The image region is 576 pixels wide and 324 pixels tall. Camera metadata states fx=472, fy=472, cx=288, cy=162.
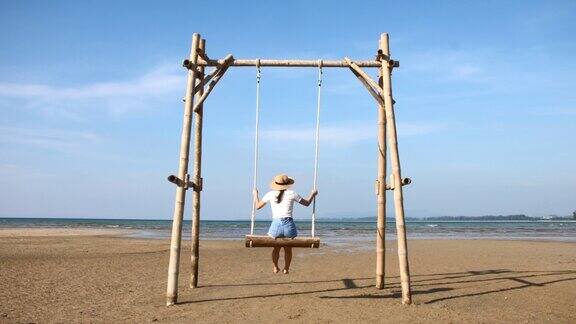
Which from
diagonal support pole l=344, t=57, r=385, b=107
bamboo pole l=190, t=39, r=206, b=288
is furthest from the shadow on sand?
diagonal support pole l=344, t=57, r=385, b=107

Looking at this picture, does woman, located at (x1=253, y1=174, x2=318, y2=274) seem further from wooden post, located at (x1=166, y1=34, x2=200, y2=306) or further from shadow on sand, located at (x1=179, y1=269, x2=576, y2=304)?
wooden post, located at (x1=166, y1=34, x2=200, y2=306)

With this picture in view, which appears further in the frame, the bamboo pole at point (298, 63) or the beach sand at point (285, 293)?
the bamboo pole at point (298, 63)

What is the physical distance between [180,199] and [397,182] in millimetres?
3387

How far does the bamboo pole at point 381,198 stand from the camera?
8.48 m

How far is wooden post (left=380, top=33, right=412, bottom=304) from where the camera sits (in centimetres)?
709

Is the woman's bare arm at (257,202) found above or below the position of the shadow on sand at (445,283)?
above

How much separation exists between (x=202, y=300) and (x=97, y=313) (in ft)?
5.20

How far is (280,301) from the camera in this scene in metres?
7.30

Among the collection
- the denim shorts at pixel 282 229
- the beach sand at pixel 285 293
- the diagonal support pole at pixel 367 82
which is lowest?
the beach sand at pixel 285 293

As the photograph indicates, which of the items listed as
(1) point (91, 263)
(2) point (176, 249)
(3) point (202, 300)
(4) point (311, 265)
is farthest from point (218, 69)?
(1) point (91, 263)

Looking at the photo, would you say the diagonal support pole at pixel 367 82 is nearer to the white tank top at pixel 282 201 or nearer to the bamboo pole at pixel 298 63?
the bamboo pole at pixel 298 63

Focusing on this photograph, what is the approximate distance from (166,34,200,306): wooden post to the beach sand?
1.05 ft

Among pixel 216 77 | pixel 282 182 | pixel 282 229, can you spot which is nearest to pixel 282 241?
pixel 282 229

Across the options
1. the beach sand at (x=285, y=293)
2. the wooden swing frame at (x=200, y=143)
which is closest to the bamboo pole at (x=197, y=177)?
the wooden swing frame at (x=200, y=143)
